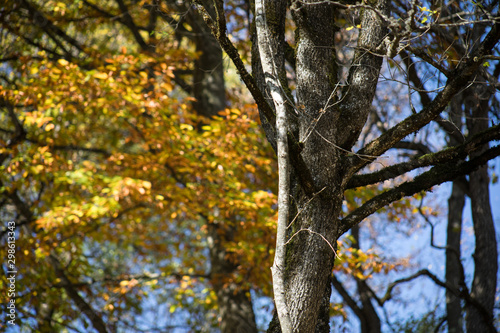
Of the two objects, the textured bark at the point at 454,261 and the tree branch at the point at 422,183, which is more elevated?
the textured bark at the point at 454,261

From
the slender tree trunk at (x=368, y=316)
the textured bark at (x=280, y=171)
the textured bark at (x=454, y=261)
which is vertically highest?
the textured bark at (x=454, y=261)

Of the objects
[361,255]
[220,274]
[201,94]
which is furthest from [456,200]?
[201,94]

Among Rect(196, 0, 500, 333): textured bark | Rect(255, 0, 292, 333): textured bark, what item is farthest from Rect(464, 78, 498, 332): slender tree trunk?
Rect(255, 0, 292, 333): textured bark

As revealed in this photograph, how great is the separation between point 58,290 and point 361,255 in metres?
5.21

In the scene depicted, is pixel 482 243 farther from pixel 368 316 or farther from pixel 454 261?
pixel 368 316

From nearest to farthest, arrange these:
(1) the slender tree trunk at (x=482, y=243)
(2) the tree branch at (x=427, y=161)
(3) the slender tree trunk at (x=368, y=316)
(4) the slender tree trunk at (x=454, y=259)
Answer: (2) the tree branch at (x=427, y=161), (1) the slender tree trunk at (x=482, y=243), (3) the slender tree trunk at (x=368, y=316), (4) the slender tree trunk at (x=454, y=259)

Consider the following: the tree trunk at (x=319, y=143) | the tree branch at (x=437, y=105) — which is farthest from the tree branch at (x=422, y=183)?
the tree branch at (x=437, y=105)

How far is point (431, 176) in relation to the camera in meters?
3.16

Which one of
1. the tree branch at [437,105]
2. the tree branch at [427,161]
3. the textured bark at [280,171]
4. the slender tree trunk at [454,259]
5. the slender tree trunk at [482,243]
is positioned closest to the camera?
the textured bark at [280,171]

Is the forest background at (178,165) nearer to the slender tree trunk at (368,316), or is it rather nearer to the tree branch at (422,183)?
the slender tree trunk at (368,316)

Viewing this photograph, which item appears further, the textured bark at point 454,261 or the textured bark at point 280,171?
the textured bark at point 454,261

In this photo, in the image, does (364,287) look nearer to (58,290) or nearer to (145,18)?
(58,290)

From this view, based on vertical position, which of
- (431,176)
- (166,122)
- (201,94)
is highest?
(201,94)

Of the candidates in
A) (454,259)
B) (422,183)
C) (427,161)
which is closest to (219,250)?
(454,259)
